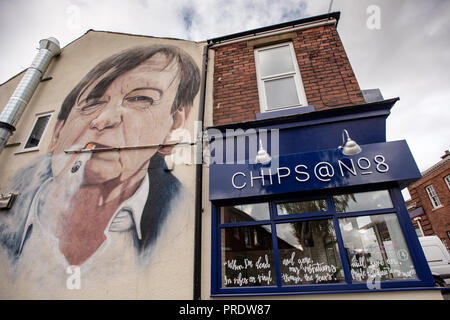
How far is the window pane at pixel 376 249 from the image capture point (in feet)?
11.1

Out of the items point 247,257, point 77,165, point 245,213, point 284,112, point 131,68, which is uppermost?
point 131,68

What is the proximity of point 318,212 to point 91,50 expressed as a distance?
840cm

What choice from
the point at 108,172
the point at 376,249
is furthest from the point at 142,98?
the point at 376,249

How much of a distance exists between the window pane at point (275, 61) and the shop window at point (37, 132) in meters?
6.41

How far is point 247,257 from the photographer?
12.9 ft

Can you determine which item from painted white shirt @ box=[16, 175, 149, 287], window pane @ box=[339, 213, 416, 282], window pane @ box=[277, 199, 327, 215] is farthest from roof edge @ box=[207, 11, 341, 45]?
window pane @ box=[339, 213, 416, 282]

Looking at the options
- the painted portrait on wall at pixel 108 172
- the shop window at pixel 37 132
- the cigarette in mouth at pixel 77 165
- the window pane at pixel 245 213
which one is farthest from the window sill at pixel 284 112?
the shop window at pixel 37 132

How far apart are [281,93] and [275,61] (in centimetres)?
107

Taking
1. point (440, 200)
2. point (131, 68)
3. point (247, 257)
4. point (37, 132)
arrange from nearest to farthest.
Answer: point (247, 257) → point (131, 68) → point (37, 132) → point (440, 200)

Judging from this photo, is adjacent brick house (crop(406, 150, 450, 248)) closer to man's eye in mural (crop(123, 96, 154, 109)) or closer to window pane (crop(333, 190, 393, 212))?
window pane (crop(333, 190, 393, 212))

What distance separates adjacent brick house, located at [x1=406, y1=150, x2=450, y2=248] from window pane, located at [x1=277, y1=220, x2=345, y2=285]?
17.0 m

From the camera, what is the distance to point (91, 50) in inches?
295

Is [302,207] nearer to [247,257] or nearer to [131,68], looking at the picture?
[247,257]

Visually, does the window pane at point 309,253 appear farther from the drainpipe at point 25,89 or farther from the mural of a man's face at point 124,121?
the drainpipe at point 25,89
